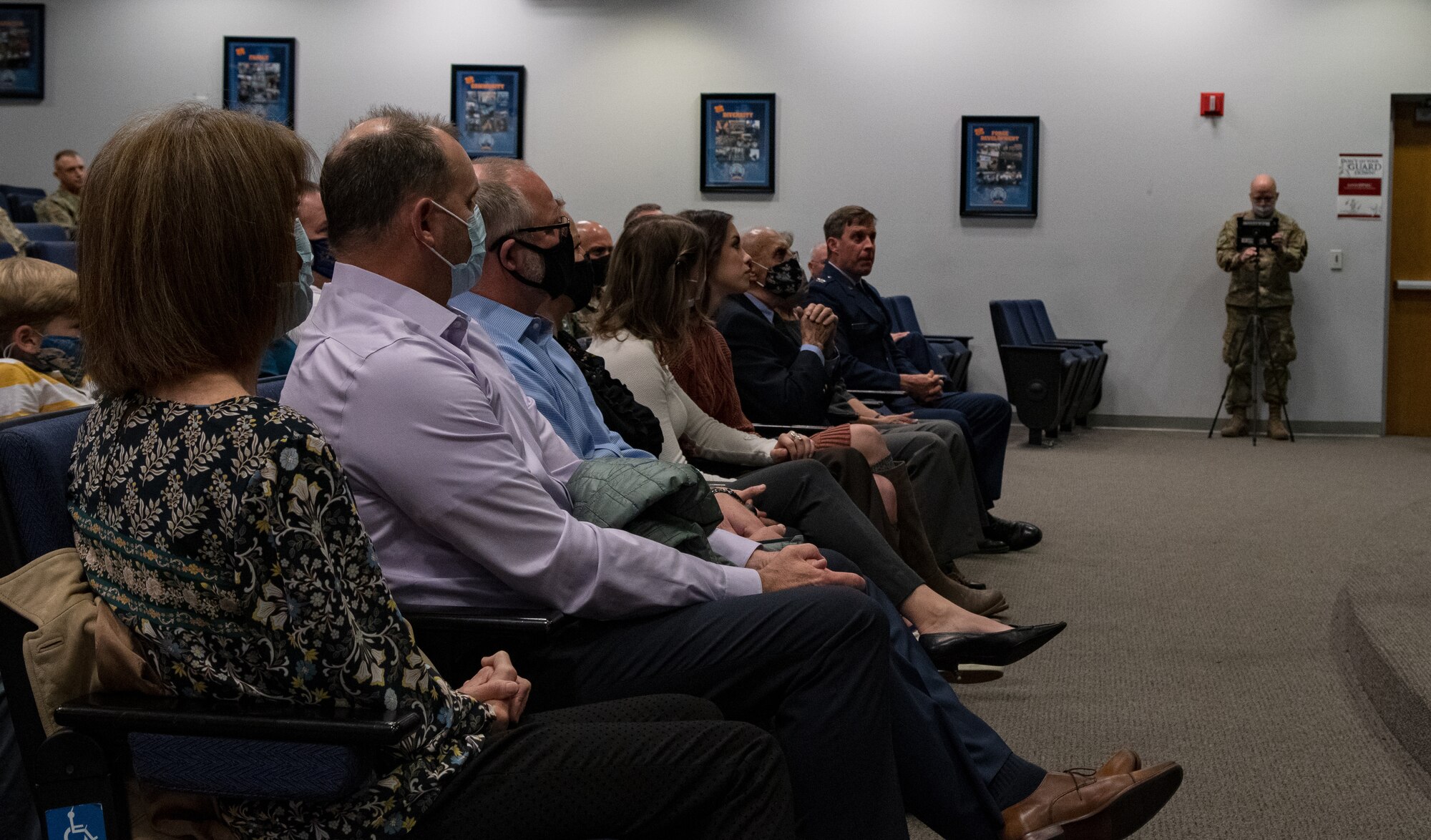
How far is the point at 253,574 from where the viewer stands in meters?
1.13

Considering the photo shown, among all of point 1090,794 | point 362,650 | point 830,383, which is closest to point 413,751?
point 362,650

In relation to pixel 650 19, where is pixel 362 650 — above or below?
below

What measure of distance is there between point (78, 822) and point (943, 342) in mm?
7003

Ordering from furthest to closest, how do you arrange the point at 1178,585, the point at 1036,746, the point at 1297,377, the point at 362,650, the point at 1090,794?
the point at 1297,377
the point at 1178,585
the point at 1036,746
the point at 1090,794
the point at 362,650

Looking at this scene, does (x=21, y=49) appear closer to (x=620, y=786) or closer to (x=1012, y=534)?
(x=1012, y=534)

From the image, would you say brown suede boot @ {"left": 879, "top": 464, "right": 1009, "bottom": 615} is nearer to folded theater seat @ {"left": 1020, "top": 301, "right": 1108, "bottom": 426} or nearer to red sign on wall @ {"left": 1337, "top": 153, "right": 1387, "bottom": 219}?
folded theater seat @ {"left": 1020, "top": 301, "right": 1108, "bottom": 426}

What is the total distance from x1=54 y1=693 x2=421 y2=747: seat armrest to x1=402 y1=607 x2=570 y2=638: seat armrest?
0.35 meters

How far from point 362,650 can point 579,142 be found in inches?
311

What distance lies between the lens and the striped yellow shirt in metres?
2.36

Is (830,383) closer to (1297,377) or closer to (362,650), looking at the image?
(362,650)

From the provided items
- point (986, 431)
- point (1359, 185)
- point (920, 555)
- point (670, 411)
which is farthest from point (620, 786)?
point (1359, 185)

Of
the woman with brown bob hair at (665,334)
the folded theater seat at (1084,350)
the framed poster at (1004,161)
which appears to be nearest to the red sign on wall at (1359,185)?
the folded theater seat at (1084,350)

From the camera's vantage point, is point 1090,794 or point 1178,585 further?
point 1178,585

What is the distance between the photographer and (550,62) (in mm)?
8750
